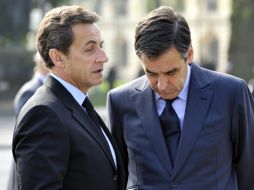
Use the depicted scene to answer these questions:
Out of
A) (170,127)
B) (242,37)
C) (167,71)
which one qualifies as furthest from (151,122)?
(242,37)

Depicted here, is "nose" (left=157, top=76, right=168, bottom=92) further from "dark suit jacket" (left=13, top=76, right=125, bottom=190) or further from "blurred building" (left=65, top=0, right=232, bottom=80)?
"blurred building" (left=65, top=0, right=232, bottom=80)

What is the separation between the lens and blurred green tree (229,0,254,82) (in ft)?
83.3

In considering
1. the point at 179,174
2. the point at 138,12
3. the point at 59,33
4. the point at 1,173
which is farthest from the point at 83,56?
the point at 138,12

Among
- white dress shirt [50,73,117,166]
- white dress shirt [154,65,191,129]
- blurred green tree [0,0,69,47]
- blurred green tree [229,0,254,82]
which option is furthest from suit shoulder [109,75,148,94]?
blurred green tree [0,0,69,47]

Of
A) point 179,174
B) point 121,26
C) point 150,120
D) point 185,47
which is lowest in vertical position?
point 121,26

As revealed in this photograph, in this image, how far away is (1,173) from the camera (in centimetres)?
1234

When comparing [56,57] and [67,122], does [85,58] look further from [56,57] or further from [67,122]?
[67,122]

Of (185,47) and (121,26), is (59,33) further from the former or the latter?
(121,26)

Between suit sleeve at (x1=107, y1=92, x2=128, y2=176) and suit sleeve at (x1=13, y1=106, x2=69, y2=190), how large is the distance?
771 mm

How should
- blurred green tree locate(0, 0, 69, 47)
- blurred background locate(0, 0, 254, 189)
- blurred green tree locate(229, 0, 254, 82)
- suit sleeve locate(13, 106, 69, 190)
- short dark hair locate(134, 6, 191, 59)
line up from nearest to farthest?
suit sleeve locate(13, 106, 69, 190), short dark hair locate(134, 6, 191, 59), blurred background locate(0, 0, 254, 189), blurred green tree locate(229, 0, 254, 82), blurred green tree locate(0, 0, 69, 47)

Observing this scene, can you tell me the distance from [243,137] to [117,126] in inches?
26.5

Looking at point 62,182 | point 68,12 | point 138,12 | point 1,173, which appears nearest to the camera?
point 62,182

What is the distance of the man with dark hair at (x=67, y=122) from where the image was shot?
3.03 metres

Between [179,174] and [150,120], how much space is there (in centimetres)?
33
